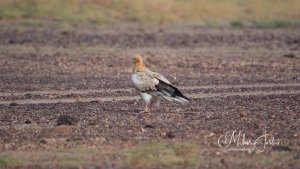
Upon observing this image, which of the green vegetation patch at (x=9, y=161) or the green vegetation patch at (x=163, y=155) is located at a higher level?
the green vegetation patch at (x=163, y=155)

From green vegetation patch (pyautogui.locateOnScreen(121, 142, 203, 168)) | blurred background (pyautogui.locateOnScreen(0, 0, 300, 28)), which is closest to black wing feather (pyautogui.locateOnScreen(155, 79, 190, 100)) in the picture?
green vegetation patch (pyautogui.locateOnScreen(121, 142, 203, 168))

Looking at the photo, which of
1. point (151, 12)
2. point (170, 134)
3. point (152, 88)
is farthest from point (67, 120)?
point (151, 12)

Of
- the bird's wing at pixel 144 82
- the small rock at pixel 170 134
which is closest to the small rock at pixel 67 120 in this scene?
the bird's wing at pixel 144 82

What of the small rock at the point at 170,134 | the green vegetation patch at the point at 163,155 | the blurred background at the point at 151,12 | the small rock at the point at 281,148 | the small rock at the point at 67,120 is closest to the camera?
the green vegetation patch at the point at 163,155

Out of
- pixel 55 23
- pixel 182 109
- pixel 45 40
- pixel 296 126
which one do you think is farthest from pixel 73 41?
pixel 296 126

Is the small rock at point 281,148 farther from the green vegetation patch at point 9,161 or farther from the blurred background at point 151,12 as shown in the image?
the blurred background at point 151,12

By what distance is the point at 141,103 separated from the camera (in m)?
15.8

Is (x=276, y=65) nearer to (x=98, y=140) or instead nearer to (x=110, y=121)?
(x=110, y=121)

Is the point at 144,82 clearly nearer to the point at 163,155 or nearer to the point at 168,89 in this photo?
the point at 168,89

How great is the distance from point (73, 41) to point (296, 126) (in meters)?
16.6

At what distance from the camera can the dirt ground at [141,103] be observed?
1126 centimetres

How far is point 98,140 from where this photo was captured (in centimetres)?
1204

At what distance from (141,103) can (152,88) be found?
66.9 inches

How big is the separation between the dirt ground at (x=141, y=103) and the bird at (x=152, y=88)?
28cm
